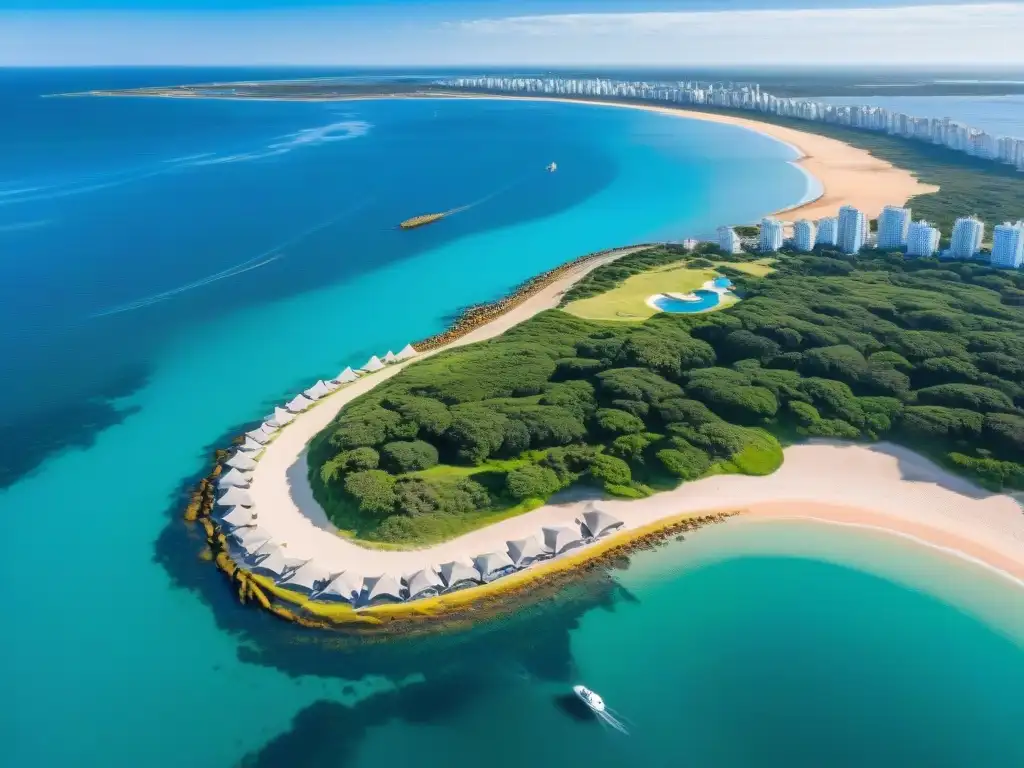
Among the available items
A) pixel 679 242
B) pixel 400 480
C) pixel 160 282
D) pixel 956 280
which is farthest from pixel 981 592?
pixel 160 282

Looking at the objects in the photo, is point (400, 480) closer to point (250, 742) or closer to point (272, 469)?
point (272, 469)

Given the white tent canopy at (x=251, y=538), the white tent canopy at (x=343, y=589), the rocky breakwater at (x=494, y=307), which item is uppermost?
the rocky breakwater at (x=494, y=307)

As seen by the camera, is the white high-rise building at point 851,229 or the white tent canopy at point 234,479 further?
the white high-rise building at point 851,229

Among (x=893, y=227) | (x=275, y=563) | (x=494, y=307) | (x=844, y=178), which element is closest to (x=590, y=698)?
(x=275, y=563)

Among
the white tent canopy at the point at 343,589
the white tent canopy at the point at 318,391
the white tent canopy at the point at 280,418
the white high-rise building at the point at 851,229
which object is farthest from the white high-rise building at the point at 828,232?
the white tent canopy at the point at 343,589

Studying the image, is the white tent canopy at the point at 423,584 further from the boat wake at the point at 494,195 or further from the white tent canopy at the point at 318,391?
the boat wake at the point at 494,195
